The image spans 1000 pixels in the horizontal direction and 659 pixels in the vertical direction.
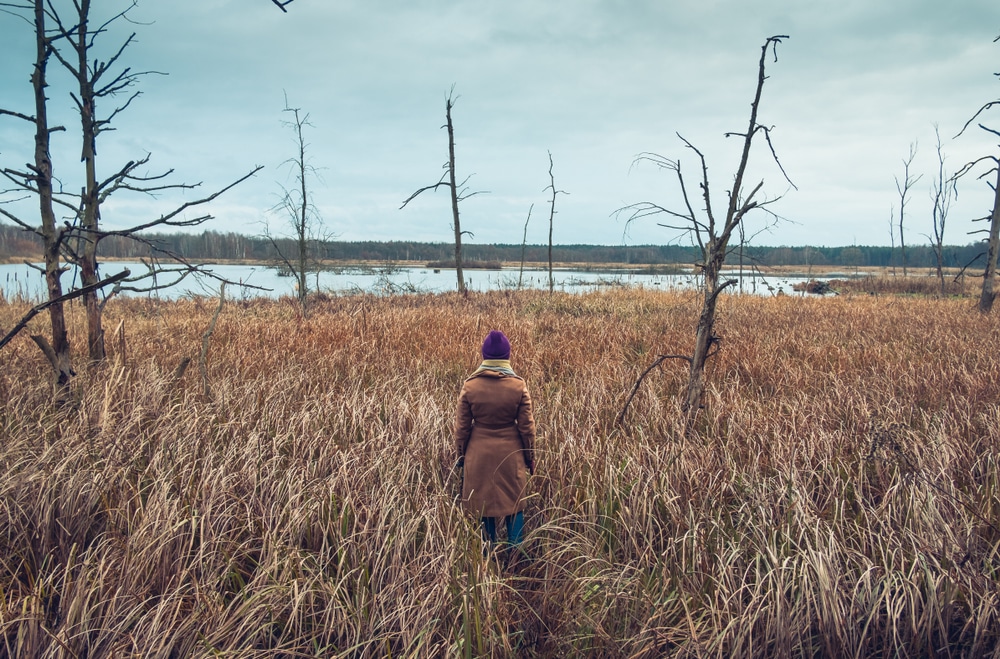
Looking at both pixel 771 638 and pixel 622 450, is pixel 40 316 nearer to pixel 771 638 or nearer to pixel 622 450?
pixel 622 450

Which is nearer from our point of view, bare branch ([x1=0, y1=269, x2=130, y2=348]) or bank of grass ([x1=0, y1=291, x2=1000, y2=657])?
bank of grass ([x1=0, y1=291, x2=1000, y2=657])

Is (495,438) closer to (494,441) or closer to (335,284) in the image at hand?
(494,441)

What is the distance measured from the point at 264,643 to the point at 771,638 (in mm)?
2209

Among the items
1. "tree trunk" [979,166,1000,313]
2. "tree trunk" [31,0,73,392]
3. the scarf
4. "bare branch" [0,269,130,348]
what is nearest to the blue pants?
the scarf

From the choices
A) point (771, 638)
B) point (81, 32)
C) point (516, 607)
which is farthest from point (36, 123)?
point (771, 638)

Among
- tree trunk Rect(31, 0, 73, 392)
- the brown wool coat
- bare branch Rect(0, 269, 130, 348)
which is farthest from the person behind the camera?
tree trunk Rect(31, 0, 73, 392)

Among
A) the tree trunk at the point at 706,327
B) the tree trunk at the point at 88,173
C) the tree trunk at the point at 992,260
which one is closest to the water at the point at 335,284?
the tree trunk at the point at 88,173

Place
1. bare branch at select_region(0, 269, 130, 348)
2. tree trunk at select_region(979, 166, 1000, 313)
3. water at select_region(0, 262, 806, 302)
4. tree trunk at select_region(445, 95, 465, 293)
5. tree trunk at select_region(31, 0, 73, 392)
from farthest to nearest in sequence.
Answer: tree trunk at select_region(445, 95, 465, 293)
tree trunk at select_region(979, 166, 1000, 313)
water at select_region(0, 262, 806, 302)
tree trunk at select_region(31, 0, 73, 392)
bare branch at select_region(0, 269, 130, 348)

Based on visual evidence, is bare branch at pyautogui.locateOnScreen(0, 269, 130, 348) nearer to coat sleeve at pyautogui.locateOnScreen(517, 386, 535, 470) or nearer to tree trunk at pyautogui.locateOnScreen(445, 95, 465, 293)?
coat sleeve at pyautogui.locateOnScreen(517, 386, 535, 470)

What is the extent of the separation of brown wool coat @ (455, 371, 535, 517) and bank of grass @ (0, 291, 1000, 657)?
20cm

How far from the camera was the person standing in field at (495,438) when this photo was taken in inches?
122

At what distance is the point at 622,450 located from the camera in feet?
13.4

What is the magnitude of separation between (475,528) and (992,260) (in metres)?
15.7

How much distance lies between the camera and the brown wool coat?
310cm
